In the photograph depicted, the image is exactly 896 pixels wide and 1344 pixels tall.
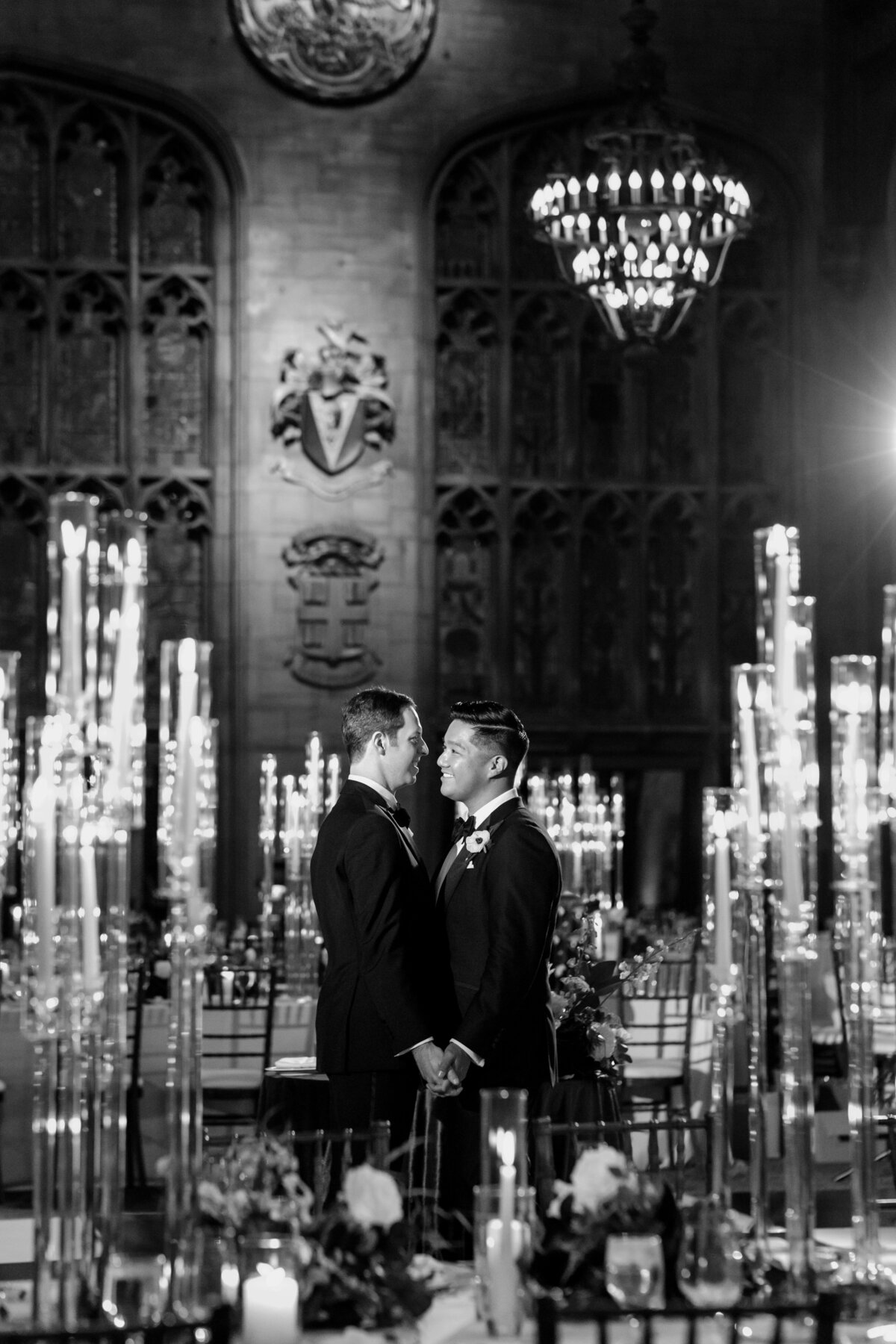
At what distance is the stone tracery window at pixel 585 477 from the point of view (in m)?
13.9

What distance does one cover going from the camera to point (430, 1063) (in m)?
4.70

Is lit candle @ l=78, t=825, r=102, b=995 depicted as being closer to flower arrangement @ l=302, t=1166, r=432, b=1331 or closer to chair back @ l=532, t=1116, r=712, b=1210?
flower arrangement @ l=302, t=1166, r=432, b=1331

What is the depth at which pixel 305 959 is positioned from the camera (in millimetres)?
8875

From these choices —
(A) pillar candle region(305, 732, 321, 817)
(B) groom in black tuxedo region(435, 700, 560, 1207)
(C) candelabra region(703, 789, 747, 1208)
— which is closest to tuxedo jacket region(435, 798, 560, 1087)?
(B) groom in black tuxedo region(435, 700, 560, 1207)

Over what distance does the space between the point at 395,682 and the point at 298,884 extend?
201 inches

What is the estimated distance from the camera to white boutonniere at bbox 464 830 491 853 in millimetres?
4750

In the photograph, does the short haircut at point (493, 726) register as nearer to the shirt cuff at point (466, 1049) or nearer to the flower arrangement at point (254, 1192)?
the shirt cuff at point (466, 1049)

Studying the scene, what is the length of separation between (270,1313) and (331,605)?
1079 centimetres

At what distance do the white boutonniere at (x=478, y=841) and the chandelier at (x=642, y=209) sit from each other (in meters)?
5.09

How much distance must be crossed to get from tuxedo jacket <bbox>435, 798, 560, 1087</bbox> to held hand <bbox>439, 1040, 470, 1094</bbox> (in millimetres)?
27

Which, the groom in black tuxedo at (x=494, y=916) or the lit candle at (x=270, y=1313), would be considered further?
the groom in black tuxedo at (x=494, y=916)

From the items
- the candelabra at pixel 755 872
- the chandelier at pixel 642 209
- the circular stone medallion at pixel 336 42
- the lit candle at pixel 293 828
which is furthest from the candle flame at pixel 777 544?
the circular stone medallion at pixel 336 42

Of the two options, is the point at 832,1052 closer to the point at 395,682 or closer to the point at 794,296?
the point at 395,682

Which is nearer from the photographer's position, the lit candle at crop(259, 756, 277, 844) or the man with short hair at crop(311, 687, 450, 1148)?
the man with short hair at crop(311, 687, 450, 1148)
